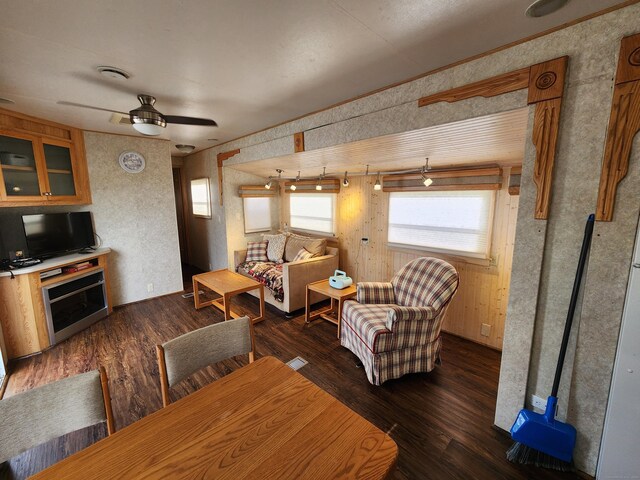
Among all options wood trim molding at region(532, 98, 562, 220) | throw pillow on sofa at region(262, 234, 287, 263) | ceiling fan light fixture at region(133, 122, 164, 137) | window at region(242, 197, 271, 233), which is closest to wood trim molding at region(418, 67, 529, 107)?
wood trim molding at region(532, 98, 562, 220)

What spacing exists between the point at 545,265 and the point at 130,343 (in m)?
3.77

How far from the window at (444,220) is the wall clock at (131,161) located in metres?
3.49

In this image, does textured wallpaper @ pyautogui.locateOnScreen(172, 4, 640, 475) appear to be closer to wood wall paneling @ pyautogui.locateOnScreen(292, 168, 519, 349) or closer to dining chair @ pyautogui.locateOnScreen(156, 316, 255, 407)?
wood wall paneling @ pyautogui.locateOnScreen(292, 168, 519, 349)

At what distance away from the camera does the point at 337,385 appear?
2279 millimetres

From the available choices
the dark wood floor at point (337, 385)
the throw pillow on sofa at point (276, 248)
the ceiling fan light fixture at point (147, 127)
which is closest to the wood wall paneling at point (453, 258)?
the dark wood floor at point (337, 385)

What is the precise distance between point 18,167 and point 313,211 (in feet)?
11.5

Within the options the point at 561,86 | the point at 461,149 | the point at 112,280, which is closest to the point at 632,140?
the point at 561,86

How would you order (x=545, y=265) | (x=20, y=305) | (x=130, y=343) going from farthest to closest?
(x=130, y=343) < (x=20, y=305) < (x=545, y=265)

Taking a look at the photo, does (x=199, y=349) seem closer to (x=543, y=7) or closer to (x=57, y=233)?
(x=543, y=7)

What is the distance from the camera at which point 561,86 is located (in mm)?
1373

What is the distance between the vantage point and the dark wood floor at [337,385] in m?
1.66

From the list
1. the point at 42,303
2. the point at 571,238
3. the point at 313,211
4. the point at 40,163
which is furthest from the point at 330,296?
the point at 40,163

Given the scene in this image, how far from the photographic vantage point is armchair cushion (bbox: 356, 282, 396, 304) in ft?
9.27

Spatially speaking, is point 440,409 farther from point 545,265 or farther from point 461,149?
point 461,149
